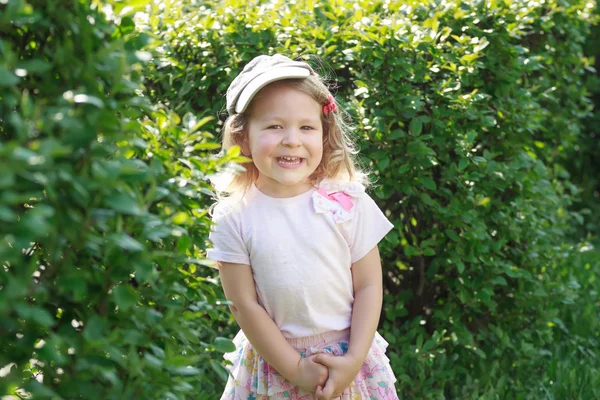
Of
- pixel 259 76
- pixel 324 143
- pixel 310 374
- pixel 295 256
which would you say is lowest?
pixel 310 374

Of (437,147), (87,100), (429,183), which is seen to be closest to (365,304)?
(429,183)

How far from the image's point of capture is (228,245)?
7.89 feet

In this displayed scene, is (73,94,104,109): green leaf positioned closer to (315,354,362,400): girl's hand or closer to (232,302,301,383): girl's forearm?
(232,302,301,383): girl's forearm

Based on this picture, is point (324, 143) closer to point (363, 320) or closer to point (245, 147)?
point (245, 147)

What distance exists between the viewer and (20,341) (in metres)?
1.49

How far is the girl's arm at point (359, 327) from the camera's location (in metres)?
2.33

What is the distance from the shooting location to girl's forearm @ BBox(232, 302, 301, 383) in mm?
2342

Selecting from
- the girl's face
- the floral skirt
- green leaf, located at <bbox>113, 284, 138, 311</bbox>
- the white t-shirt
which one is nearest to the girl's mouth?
the girl's face

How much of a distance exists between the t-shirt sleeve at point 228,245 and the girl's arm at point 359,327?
372mm

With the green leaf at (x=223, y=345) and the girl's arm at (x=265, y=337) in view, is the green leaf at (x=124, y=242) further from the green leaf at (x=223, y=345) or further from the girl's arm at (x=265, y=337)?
the girl's arm at (x=265, y=337)

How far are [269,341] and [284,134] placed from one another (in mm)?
634

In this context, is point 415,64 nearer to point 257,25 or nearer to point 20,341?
point 257,25

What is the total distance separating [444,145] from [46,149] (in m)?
2.17

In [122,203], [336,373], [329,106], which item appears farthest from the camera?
[329,106]
